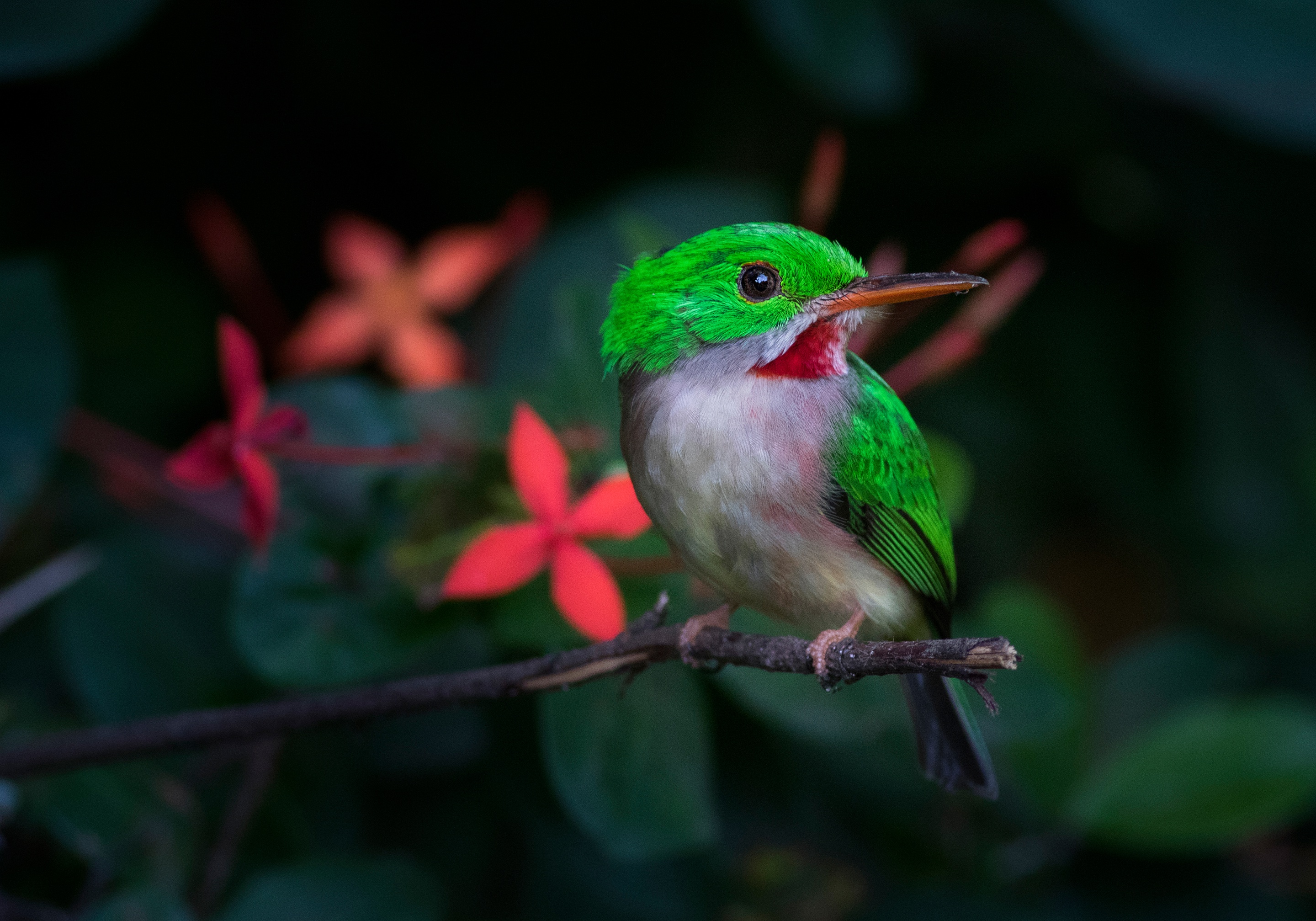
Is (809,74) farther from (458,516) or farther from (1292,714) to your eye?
(1292,714)

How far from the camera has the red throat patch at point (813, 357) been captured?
94 cm

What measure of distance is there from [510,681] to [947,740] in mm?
515

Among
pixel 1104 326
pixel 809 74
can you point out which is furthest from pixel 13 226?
pixel 1104 326

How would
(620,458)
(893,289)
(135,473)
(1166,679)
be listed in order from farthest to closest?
(1166,679)
(135,473)
(620,458)
(893,289)

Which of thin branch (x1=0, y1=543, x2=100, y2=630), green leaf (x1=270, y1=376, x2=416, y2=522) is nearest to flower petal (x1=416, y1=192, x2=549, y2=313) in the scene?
green leaf (x1=270, y1=376, x2=416, y2=522)

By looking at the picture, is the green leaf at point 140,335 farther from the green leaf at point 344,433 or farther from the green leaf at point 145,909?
the green leaf at point 145,909

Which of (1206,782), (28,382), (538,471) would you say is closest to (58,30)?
(28,382)

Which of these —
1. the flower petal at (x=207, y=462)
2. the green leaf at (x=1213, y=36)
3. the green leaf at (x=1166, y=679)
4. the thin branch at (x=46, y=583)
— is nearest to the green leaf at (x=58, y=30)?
the thin branch at (x=46, y=583)

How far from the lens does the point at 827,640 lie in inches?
40.1

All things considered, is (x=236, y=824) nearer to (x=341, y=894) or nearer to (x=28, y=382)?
(x=341, y=894)

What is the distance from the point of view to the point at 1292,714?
192 centimetres

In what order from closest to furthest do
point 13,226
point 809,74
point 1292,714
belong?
1. point 1292,714
2. point 809,74
3. point 13,226

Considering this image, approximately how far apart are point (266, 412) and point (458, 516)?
0.27 m

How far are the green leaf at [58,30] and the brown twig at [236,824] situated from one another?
39.9 inches
